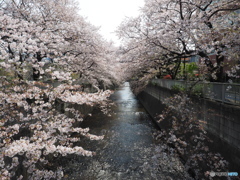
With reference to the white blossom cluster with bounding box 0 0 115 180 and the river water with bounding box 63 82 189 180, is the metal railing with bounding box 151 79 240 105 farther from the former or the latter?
the white blossom cluster with bounding box 0 0 115 180

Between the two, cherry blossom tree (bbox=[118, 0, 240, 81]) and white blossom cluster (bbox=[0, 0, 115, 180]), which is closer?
white blossom cluster (bbox=[0, 0, 115, 180])

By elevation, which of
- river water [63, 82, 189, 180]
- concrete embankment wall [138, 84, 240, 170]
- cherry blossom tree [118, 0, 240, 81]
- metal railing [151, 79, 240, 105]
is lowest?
river water [63, 82, 189, 180]

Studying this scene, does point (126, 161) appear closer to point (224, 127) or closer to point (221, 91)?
point (224, 127)

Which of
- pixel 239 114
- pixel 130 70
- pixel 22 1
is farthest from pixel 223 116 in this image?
pixel 130 70

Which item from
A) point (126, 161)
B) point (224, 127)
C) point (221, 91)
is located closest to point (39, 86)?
point (126, 161)

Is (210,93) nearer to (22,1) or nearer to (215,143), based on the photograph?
(215,143)

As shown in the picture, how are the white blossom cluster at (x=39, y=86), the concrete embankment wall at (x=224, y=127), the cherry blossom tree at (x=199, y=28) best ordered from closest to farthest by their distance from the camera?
the white blossom cluster at (x=39, y=86) → the concrete embankment wall at (x=224, y=127) → the cherry blossom tree at (x=199, y=28)

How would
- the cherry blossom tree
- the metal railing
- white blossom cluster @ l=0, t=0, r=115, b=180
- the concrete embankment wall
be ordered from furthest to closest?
the cherry blossom tree → the metal railing → the concrete embankment wall → white blossom cluster @ l=0, t=0, r=115, b=180

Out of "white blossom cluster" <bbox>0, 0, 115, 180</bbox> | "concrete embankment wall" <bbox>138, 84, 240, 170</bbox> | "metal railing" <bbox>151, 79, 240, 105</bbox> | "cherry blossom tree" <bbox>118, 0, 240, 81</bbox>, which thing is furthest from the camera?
"cherry blossom tree" <bbox>118, 0, 240, 81</bbox>

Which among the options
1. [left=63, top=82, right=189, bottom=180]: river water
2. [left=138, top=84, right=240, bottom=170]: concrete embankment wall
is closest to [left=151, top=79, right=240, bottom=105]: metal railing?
[left=138, top=84, right=240, bottom=170]: concrete embankment wall

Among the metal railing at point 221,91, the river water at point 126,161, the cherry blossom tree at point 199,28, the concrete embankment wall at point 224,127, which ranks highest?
the cherry blossom tree at point 199,28

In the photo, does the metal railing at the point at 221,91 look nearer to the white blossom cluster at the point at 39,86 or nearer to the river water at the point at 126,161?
the river water at the point at 126,161

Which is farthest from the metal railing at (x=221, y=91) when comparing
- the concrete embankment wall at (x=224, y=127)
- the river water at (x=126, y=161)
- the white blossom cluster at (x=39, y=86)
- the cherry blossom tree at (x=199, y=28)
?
the white blossom cluster at (x=39, y=86)

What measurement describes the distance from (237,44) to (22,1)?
12.2 m
